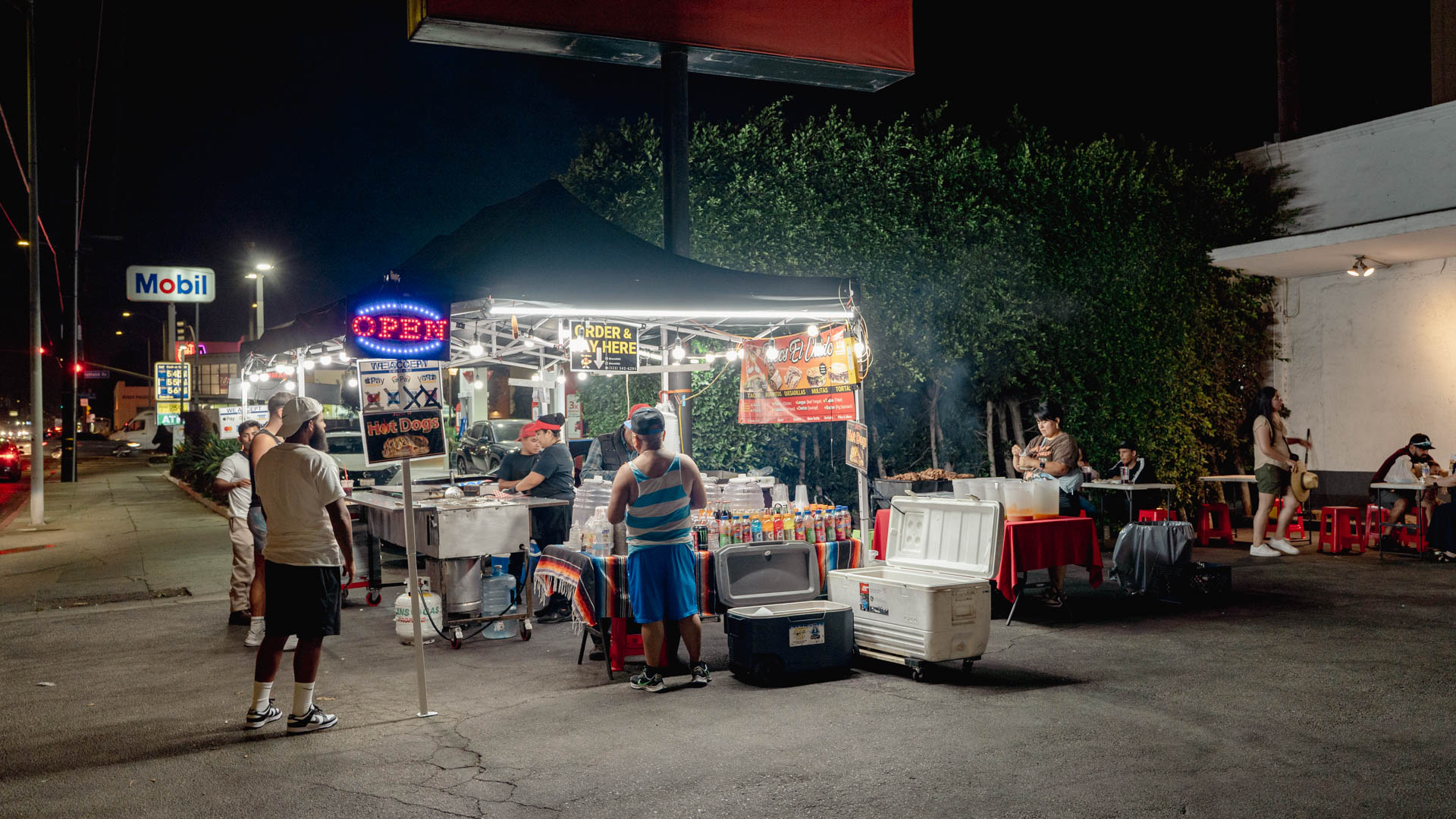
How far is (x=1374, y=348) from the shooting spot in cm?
1492

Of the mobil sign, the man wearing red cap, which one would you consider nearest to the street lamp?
the mobil sign

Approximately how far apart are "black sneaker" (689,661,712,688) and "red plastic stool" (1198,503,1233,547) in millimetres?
9769

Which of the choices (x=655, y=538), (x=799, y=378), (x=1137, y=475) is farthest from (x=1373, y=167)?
(x=655, y=538)

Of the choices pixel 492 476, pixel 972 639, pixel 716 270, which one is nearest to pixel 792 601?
pixel 972 639

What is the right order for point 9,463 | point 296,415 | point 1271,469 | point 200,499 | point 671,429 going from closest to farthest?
point 296,415 → point 671,429 → point 1271,469 → point 200,499 → point 9,463

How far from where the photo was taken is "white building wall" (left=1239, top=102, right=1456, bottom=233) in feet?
45.8

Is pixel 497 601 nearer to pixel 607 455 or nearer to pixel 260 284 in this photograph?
pixel 607 455

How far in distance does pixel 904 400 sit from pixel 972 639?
837 centimetres

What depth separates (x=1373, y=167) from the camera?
14781mm

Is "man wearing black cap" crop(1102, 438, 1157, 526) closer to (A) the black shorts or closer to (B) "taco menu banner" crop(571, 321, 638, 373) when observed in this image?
(B) "taco menu banner" crop(571, 321, 638, 373)

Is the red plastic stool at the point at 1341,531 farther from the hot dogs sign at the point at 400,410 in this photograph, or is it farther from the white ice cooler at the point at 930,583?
the hot dogs sign at the point at 400,410

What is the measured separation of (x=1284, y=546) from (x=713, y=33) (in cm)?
934

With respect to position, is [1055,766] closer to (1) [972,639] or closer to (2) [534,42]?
(1) [972,639]

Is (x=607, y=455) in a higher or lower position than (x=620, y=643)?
higher
